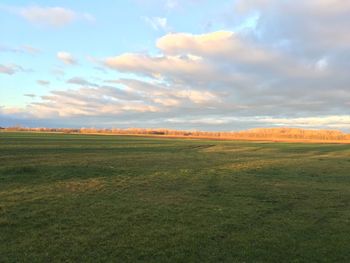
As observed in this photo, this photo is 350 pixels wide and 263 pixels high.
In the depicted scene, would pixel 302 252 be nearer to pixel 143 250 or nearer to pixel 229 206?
pixel 143 250

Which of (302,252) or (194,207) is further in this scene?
(194,207)

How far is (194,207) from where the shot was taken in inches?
679

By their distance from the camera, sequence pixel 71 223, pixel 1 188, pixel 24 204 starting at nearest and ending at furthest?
1. pixel 71 223
2. pixel 24 204
3. pixel 1 188

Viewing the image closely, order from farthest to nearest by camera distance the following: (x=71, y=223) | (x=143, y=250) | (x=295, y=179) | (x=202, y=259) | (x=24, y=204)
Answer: (x=295, y=179)
(x=24, y=204)
(x=71, y=223)
(x=143, y=250)
(x=202, y=259)

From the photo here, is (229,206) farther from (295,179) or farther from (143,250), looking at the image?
(295,179)

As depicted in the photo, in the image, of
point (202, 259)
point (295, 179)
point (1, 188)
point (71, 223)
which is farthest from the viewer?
point (295, 179)

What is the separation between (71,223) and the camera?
13766 mm

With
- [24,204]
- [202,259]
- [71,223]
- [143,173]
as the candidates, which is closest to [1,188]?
[24,204]

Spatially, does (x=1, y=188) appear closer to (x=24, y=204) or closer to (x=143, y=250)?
(x=24, y=204)

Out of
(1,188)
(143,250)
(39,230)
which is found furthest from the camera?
(1,188)

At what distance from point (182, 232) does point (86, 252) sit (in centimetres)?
359

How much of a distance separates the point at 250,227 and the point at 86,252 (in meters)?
6.18

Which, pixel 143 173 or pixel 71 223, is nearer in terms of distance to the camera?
pixel 71 223

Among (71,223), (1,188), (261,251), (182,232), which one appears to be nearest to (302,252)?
(261,251)
